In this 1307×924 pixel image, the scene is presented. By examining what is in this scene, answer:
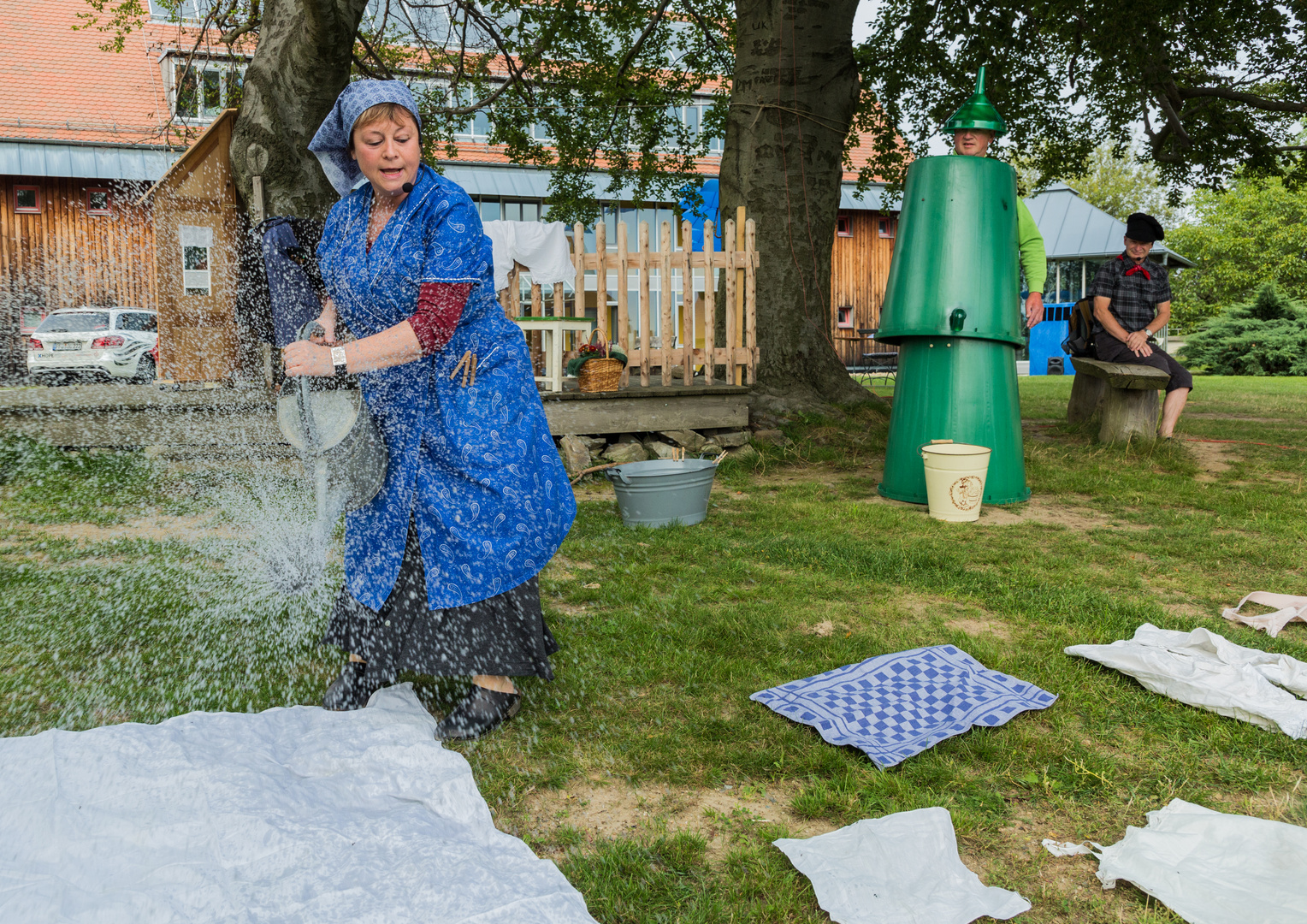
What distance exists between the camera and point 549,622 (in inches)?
142

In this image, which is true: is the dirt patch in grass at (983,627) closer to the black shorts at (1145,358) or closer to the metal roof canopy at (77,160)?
the black shorts at (1145,358)

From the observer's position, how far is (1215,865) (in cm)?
189

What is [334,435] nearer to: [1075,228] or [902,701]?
[902,701]

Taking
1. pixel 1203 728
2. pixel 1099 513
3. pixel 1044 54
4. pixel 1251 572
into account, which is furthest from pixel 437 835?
pixel 1044 54

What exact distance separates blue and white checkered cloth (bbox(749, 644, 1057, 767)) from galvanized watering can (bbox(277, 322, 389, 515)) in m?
1.36

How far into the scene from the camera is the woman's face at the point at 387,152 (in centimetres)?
243

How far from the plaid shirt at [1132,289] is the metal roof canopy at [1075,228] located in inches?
825

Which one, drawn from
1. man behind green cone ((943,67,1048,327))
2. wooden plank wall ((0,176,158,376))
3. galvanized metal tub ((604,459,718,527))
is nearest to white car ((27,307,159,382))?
wooden plank wall ((0,176,158,376))

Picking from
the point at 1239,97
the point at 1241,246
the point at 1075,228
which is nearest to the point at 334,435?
the point at 1239,97

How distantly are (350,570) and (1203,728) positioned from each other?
254 cm

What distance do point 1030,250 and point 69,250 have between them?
21.9 metres

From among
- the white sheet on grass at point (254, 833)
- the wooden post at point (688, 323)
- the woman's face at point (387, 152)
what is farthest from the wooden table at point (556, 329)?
the white sheet on grass at point (254, 833)

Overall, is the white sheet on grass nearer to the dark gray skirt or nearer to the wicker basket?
the dark gray skirt

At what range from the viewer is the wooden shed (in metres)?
7.91
